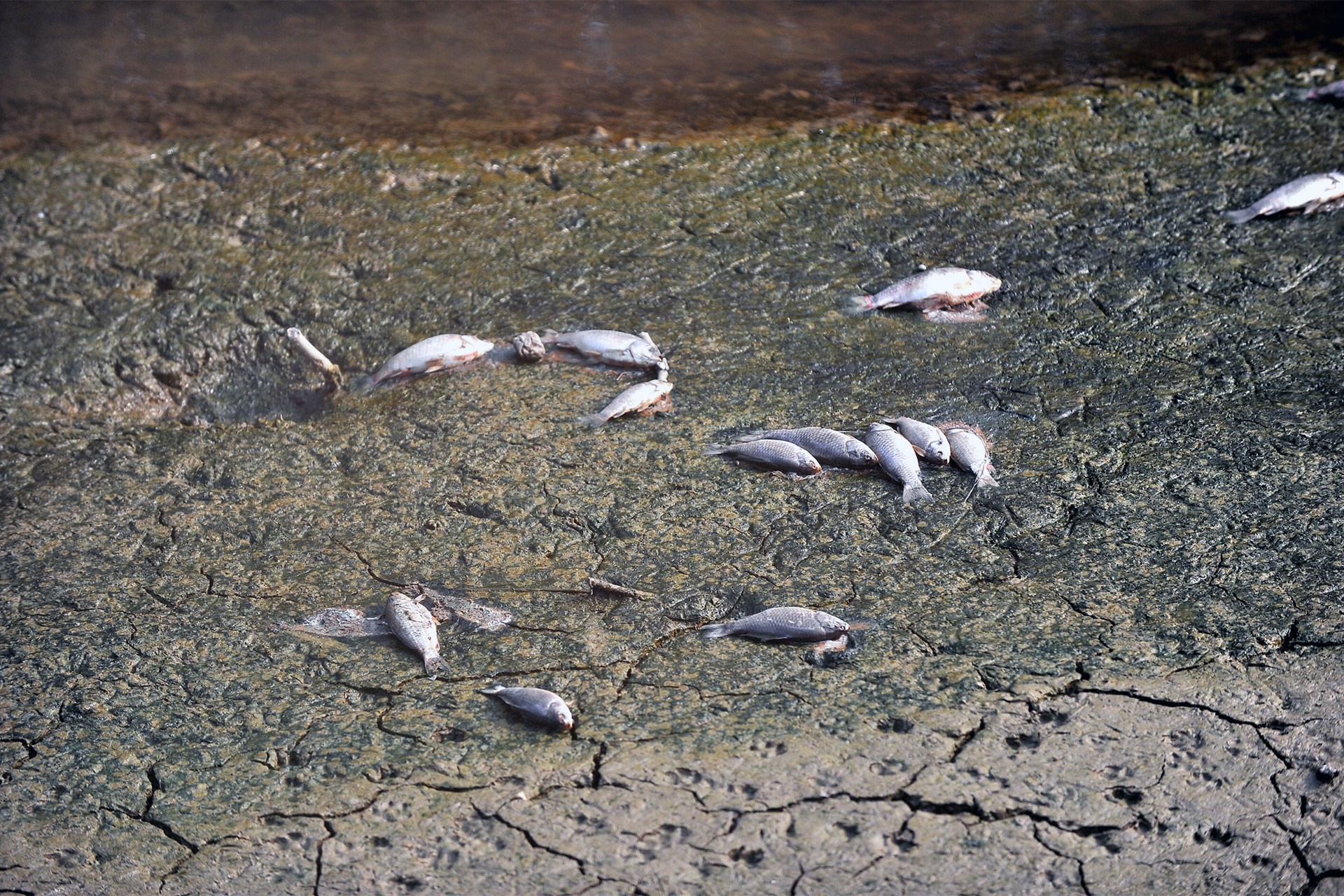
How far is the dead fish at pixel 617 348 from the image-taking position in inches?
195

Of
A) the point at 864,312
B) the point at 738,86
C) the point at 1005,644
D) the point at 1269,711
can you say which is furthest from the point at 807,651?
the point at 738,86

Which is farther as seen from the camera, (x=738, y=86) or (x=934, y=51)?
(x=934, y=51)

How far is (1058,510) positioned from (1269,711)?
101 cm

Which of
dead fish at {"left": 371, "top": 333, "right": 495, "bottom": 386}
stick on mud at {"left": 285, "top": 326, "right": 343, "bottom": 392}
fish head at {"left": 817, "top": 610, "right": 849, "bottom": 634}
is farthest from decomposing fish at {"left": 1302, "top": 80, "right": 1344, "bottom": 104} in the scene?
stick on mud at {"left": 285, "top": 326, "right": 343, "bottom": 392}

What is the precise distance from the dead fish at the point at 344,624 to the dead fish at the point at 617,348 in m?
1.70

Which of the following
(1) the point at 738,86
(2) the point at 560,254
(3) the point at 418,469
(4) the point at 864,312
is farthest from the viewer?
(1) the point at 738,86

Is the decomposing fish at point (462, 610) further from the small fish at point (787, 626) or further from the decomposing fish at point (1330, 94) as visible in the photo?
the decomposing fish at point (1330, 94)

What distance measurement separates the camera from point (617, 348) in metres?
4.99

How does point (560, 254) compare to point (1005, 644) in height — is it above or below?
above

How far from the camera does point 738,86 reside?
311 inches

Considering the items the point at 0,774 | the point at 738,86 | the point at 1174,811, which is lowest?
the point at 0,774

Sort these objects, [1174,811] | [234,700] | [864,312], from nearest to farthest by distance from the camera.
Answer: [1174,811] → [234,700] → [864,312]

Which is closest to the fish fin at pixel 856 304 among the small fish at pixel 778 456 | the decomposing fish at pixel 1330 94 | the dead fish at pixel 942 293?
the dead fish at pixel 942 293

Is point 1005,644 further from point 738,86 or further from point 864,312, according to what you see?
point 738,86
